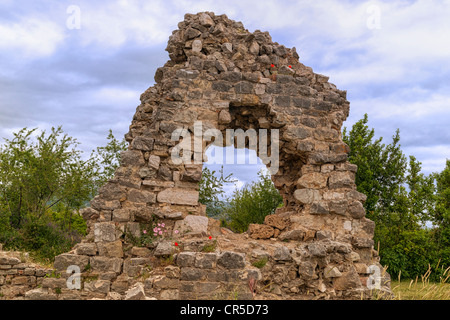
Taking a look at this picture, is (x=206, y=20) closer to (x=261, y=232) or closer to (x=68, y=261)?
(x=261, y=232)

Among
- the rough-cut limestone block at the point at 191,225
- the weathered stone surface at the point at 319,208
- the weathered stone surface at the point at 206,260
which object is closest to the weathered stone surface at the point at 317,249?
the weathered stone surface at the point at 319,208

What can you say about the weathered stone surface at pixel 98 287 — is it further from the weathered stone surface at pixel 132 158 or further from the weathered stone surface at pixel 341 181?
the weathered stone surface at pixel 341 181

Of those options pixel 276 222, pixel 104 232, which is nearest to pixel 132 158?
pixel 104 232

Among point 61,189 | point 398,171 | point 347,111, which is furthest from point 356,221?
point 61,189

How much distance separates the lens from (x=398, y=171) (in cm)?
1608

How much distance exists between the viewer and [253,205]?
49.7 ft

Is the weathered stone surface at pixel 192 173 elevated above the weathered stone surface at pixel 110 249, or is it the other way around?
the weathered stone surface at pixel 192 173

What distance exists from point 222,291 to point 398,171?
521 inches

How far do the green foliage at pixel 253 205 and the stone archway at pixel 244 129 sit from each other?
743cm

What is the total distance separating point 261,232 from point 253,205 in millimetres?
8631

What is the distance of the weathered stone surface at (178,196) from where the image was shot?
588 cm

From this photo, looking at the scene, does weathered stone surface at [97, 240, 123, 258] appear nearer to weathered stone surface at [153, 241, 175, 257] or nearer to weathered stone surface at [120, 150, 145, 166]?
weathered stone surface at [153, 241, 175, 257]
